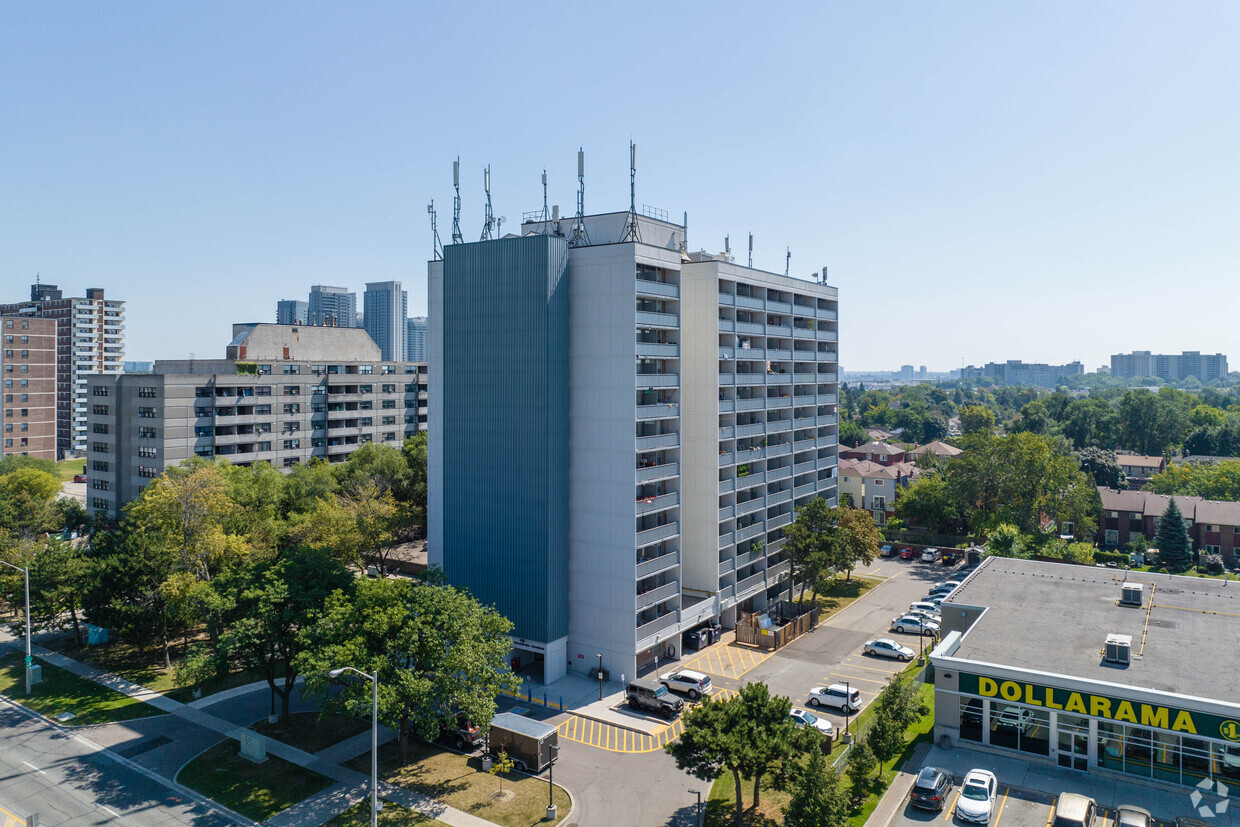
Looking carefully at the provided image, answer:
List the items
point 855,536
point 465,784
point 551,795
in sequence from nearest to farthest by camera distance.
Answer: point 551,795 → point 465,784 → point 855,536

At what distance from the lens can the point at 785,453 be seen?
7356 cm

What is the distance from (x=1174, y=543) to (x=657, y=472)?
234 feet

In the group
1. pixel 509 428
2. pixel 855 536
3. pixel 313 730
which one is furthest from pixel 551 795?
pixel 855 536

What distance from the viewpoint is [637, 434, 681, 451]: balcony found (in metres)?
53.9

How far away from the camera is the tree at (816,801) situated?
3059 cm

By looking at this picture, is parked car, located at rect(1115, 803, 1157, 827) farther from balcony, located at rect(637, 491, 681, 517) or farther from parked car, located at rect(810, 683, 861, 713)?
balcony, located at rect(637, 491, 681, 517)

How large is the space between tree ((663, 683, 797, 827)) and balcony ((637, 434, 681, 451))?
2134 centimetres

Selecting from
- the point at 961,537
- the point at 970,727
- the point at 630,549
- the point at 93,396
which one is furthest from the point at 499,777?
the point at 93,396

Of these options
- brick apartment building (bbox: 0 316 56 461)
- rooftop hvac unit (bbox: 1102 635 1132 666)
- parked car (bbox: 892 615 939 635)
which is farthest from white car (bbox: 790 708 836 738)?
brick apartment building (bbox: 0 316 56 461)

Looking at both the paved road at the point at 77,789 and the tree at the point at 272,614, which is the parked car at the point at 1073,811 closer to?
the tree at the point at 272,614

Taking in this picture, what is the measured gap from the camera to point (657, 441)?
182ft

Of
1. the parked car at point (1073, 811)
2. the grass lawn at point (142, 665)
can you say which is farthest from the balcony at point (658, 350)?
the parked car at point (1073, 811)

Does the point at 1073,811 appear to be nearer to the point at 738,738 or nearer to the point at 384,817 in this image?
the point at 738,738

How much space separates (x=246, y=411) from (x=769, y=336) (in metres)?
72.2
